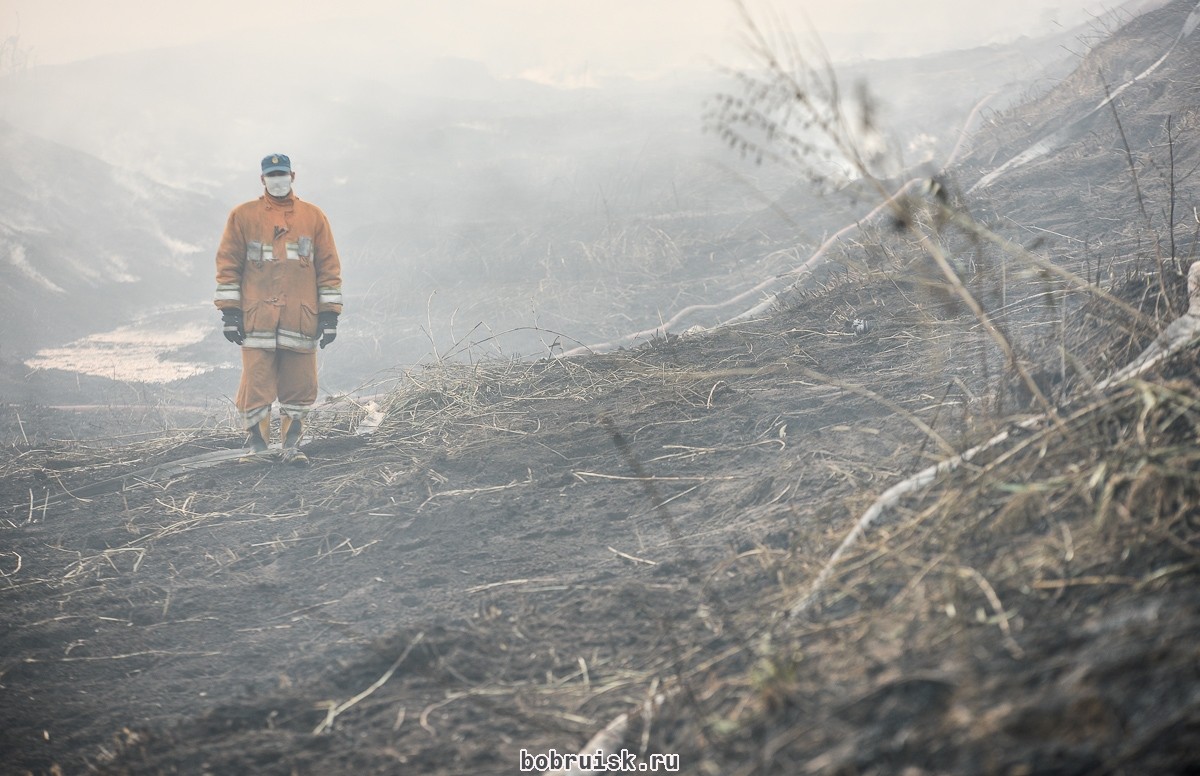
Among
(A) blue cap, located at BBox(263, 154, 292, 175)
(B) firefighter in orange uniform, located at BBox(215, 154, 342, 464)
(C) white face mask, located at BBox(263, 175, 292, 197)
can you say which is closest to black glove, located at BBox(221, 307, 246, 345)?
(B) firefighter in orange uniform, located at BBox(215, 154, 342, 464)

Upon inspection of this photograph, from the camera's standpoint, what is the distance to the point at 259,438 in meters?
6.05

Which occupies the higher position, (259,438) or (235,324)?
(235,324)

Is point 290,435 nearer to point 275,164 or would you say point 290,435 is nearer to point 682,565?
point 275,164

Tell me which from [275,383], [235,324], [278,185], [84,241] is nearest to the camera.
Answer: [278,185]

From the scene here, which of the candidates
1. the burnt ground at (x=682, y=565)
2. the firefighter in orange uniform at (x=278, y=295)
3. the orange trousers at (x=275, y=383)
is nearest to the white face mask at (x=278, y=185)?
the firefighter in orange uniform at (x=278, y=295)

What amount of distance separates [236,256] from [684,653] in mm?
4506

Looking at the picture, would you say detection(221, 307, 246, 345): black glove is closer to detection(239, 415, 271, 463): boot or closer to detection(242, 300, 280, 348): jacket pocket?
detection(242, 300, 280, 348): jacket pocket

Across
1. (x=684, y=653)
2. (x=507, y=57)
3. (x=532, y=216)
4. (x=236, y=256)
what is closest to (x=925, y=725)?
(x=684, y=653)

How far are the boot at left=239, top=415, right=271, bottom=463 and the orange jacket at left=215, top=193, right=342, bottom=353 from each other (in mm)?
576

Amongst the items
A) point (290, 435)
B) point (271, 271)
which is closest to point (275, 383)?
point (290, 435)

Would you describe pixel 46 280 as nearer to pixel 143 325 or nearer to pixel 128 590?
pixel 143 325

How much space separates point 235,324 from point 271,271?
0.45 meters

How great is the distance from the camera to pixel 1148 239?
5.93 metres

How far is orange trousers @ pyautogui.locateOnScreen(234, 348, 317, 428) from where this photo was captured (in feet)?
19.3
